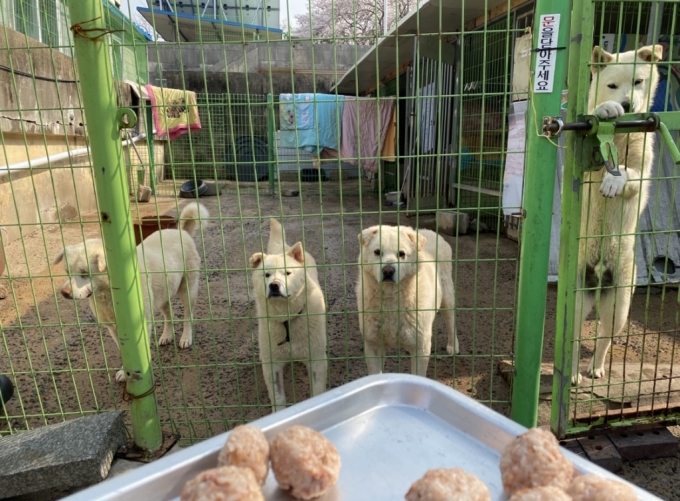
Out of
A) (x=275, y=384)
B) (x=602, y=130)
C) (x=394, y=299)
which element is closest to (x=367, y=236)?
(x=394, y=299)

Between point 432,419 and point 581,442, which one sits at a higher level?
point 432,419

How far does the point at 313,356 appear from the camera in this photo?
9.96 ft

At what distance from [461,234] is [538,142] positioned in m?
5.78

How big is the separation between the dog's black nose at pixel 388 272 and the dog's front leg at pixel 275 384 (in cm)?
86

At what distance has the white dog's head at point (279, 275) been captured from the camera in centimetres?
286

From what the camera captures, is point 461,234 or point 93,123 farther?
point 461,234

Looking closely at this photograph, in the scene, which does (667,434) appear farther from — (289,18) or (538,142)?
(289,18)

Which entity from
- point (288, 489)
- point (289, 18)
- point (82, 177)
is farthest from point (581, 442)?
point (82, 177)

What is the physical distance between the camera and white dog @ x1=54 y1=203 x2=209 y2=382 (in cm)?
314

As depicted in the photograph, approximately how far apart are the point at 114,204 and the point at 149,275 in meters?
1.60

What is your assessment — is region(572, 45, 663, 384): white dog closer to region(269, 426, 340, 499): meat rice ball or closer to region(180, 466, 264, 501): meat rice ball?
region(269, 426, 340, 499): meat rice ball

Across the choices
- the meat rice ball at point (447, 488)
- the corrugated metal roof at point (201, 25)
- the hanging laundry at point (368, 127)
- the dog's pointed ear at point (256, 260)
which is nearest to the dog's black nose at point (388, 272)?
the dog's pointed ear at point (256, 260)

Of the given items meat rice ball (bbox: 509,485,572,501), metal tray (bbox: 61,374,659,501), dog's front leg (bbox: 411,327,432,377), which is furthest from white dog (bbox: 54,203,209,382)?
meat rice ball (bbox: 509,485,572,501)

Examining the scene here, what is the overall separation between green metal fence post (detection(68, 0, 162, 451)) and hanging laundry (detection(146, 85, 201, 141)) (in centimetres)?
23
